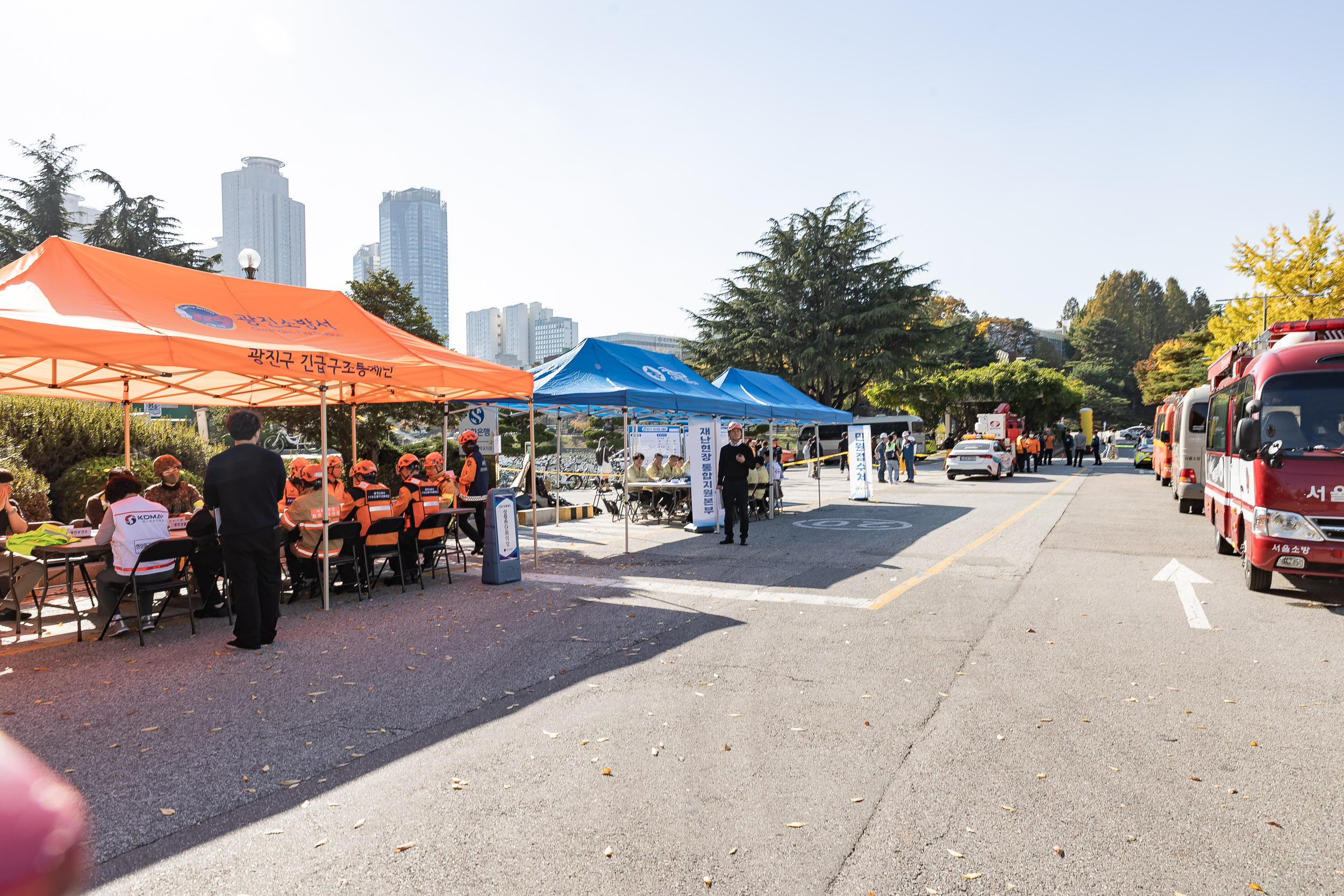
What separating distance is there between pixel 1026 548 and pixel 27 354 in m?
12.3

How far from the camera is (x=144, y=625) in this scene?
24.5ft

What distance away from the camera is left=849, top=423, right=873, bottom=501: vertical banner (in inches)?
833

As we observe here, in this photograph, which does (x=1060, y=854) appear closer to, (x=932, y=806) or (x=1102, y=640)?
(x=932, y=806)

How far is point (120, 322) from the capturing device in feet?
23.8

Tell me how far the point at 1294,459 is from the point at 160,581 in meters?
10.8

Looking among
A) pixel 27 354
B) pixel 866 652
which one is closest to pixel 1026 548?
pixel 866 652

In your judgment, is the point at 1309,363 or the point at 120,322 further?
the point at 1309,363

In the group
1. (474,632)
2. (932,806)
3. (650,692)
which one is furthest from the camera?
(474,632)

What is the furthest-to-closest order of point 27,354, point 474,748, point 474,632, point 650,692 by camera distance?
point 474,632
point 27,354
point 650,692
point 474,748

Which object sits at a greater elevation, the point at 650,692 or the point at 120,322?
the point at 120,322

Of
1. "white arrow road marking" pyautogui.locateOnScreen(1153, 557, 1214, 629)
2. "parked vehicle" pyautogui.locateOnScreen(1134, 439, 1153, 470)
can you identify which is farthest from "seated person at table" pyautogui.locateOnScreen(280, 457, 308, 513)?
"parked vehicle" pyautogui.locateOnScreen(1134, 439, 1153, 470)

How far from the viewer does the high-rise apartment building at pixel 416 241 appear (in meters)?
193

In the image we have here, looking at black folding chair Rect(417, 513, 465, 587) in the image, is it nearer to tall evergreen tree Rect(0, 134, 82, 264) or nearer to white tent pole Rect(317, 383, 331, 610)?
white tent pole Rect(317, 383, 331, 610)

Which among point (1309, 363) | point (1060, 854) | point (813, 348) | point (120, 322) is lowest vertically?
point (1060, 854)
